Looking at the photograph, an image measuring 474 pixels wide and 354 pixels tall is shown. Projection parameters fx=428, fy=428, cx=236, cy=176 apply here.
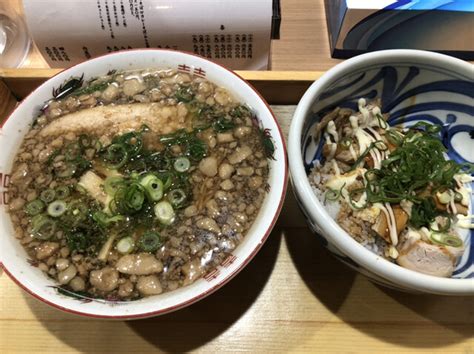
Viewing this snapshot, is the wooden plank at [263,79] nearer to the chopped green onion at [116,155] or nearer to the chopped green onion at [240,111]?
the chopped green onion at [240,111]

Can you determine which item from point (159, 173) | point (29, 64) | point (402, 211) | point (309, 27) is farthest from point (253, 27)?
point (29, 64)

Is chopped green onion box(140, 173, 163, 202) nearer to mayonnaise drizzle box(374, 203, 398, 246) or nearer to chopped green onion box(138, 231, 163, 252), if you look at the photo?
chopped green onion box(138, 231, 163, 252)

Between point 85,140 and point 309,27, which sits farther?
point 309,27

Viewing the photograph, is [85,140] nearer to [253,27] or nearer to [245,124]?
[245,124]

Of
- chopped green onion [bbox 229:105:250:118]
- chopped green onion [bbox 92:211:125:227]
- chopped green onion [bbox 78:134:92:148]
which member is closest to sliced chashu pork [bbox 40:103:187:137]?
chopped green onion [bbox 78:134:92:148]

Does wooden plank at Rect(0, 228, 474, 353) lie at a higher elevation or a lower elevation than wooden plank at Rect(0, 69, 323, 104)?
lower

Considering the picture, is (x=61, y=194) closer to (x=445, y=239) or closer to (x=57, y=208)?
(x=57, y=208)
